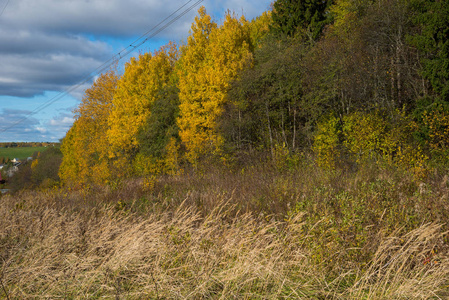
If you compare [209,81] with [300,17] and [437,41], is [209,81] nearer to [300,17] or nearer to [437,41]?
[300,17]

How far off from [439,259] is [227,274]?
248 centimetres

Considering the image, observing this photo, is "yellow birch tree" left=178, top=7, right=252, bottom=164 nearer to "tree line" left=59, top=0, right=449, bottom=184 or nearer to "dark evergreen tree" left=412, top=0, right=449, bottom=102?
"tree line" left=59, top=0, right=449, bottom=184

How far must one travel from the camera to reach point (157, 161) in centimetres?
2472

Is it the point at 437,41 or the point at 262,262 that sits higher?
the point at 437,41

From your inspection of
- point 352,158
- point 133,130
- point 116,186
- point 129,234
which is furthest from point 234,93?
point 129,234

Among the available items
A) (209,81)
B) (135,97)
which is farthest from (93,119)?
(209,81)

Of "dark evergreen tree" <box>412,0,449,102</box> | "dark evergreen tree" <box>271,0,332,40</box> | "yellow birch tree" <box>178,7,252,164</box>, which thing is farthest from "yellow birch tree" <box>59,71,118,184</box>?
"dark evergreen tree" <box>412,0,449,102</box>

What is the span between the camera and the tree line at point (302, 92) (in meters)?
12.8

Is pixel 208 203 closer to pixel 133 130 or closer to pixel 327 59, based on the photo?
pixel 327 59

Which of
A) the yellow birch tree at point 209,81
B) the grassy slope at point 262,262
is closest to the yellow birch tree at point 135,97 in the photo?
the yellow birch tree at point 209,81

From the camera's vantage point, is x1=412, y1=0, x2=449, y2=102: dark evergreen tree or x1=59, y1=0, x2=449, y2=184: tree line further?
x1=59, y1=0, x2=449, y2=184: tree line

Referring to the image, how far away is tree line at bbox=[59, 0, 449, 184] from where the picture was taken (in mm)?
12836

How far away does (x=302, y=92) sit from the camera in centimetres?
1866

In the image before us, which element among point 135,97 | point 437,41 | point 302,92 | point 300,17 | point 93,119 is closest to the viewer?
point 437,41
